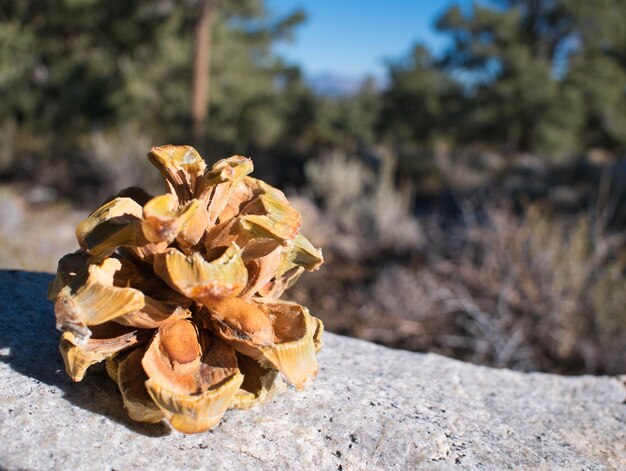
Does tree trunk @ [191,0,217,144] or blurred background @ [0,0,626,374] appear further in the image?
tree trunk @ [191,0,217,144]

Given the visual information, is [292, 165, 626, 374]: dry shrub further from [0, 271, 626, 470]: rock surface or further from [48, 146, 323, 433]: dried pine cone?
[48, 146, 323, 433]: dried pine cone

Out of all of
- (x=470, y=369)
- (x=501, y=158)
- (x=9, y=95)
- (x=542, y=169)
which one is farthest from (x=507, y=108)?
(x=470, y=369)

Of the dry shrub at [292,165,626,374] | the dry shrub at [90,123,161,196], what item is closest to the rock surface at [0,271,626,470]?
the dry shrub at [292,165,626,374]

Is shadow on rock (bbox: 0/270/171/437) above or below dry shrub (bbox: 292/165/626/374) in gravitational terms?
above

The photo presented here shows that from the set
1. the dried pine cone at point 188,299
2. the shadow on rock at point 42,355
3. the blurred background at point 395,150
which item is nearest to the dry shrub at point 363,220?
the blurred background at point 395,150

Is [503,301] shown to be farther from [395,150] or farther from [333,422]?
[395,150]

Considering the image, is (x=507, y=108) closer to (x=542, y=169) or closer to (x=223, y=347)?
(x=542, y=169)

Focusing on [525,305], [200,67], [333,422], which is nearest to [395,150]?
[200,67]
